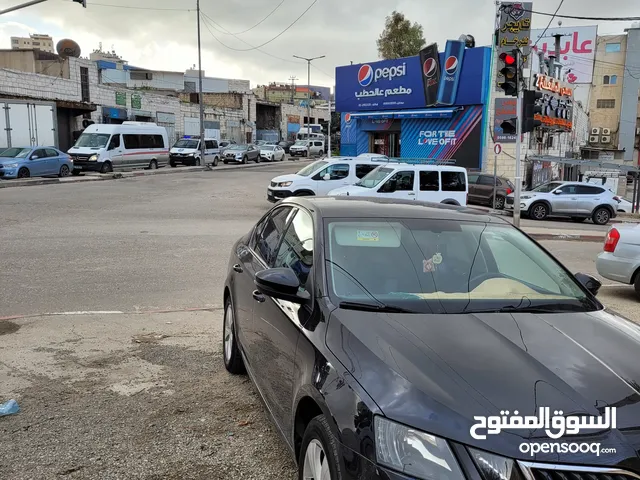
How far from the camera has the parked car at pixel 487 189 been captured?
24891mm

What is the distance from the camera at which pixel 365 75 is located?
113 feet

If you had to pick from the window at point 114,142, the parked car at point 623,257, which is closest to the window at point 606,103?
the window at point 114,142

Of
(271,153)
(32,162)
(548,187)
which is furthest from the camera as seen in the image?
(271,153)

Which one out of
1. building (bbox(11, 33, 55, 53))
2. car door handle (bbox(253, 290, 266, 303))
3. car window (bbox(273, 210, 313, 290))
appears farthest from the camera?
building (bbox(11, 33, 55, 53))

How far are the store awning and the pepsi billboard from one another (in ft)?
1.05

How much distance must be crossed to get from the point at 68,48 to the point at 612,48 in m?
52.6

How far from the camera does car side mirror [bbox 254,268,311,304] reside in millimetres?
3162

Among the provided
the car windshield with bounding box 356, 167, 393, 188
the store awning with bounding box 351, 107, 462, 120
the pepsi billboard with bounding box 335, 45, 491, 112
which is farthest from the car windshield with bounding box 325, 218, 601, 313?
the store awning with bounding box 351, 107, 462, 120

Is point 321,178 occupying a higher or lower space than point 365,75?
lower

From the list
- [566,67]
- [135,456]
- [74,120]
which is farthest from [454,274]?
[566,67]

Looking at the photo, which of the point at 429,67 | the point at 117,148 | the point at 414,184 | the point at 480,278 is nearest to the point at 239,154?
the point at 117,148

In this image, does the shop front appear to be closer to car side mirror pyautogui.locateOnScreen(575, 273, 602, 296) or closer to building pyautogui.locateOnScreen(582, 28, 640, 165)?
car side mirror pyautogui.locateOnScreen(575, 273, 602, 296)

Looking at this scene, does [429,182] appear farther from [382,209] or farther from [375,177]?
[382,209]

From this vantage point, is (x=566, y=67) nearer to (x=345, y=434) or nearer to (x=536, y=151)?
(x=536, y=151)
